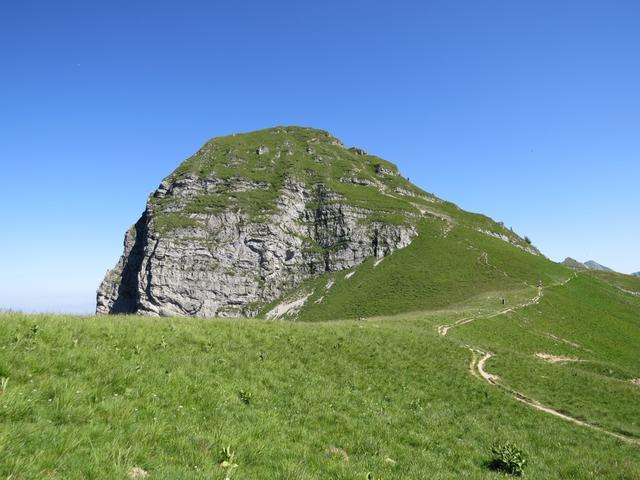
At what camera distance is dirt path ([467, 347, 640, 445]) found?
2199 cm

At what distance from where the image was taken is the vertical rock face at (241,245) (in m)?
136

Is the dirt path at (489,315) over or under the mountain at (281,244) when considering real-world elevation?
under

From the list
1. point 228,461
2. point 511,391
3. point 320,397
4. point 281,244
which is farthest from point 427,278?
point 228,461

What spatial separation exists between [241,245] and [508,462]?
134274 mm

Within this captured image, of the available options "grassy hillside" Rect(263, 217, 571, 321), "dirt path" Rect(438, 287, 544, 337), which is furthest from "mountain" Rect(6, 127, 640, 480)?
"grassy hillside" Rect(263, 217, 571, 321)

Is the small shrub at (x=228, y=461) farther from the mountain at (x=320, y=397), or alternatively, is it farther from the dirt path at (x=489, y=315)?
the dirt path at (x=489, y=315)

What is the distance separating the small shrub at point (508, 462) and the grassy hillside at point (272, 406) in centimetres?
34

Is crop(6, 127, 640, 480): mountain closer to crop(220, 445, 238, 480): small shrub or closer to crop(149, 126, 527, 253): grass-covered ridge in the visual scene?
crop(220, 445, 238, 480): small shrub

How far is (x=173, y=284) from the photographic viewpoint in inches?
5408

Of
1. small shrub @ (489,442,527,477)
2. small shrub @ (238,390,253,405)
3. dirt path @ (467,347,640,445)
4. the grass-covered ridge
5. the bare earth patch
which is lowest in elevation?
the bare earth patch

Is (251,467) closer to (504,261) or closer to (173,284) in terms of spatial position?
(504,261)

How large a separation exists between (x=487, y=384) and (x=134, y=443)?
2443 centimetres

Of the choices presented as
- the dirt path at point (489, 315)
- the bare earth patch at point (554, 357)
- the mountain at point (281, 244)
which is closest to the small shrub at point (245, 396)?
the dirt path at point (489, 315)

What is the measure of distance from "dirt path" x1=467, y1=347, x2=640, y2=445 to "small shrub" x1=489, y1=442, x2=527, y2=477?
11349 mm
